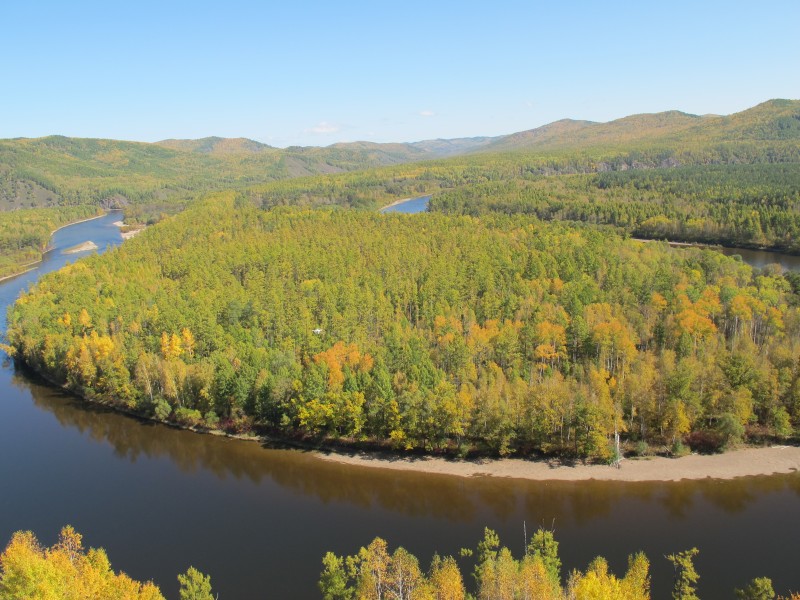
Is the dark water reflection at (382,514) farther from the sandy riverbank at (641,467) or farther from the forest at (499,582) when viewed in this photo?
the forest at (499,582)

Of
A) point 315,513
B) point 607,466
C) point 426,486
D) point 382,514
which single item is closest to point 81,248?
point 315,513

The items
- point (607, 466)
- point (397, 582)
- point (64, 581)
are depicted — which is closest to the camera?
point (64, 581)

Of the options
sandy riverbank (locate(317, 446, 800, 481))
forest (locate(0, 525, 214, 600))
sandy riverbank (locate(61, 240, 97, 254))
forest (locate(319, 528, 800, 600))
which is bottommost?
sandy riverbank (locate(317, 446, 800, 481))

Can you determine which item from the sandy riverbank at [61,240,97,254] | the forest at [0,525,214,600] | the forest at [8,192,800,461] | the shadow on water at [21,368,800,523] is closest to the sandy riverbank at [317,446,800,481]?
the shadow on water at [21,368,800,523]

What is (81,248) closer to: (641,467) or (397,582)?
(641,467)

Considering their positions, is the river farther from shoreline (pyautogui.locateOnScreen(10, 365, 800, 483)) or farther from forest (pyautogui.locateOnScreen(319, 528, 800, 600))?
forest (pyautogui.locateOnScreen(319, 528, 800, 600))

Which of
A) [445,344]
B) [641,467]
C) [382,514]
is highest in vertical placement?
[445,344]

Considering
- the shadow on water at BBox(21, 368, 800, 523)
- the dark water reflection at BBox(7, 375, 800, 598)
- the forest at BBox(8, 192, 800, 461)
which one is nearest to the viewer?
the dark water reflection at BBox(7, 375, 800, 598)
